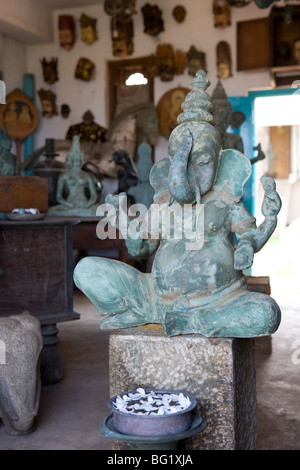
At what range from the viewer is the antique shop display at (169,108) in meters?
8.55

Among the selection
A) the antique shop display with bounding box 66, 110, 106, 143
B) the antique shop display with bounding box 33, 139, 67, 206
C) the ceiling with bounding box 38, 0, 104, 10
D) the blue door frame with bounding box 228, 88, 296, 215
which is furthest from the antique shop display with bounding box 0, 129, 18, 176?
the ceiling with bounding box 38, 0, 104, 10

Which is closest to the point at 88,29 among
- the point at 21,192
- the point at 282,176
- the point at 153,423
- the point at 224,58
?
the point at 224,58

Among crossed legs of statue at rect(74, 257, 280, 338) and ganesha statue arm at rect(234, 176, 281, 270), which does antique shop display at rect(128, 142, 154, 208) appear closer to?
crossed legs of statue at rect(74, 257, 280, 338)

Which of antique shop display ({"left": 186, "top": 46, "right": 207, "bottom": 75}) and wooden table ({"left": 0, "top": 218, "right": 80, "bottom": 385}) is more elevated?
antique shop display ({"left": 186, "top": 46, "right": 207, "bottom": 75})

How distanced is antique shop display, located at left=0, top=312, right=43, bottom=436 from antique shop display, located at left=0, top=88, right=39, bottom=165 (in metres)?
6.16

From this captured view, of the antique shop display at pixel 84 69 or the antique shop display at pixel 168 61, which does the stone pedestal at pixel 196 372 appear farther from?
the antique shop display at pixel 84 69

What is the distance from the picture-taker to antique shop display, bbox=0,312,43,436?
313cm

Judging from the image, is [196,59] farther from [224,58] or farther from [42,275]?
[42,275]

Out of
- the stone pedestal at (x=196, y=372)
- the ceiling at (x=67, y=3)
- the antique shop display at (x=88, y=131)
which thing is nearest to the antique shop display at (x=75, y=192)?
the antique shop display at (x=88, y=131)

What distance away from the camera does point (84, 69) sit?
9.11 metres

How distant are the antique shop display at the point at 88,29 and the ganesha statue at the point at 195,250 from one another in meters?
7.05

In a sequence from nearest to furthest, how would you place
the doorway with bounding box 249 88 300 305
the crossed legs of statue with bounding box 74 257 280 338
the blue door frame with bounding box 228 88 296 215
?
the crossed legs of statue with bounding box 74 257 280 338 < the blue door frame with bounding box 228 88 296 215 < the doorway with bounding box 249 88 300 305

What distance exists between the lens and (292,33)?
26.6 feet
